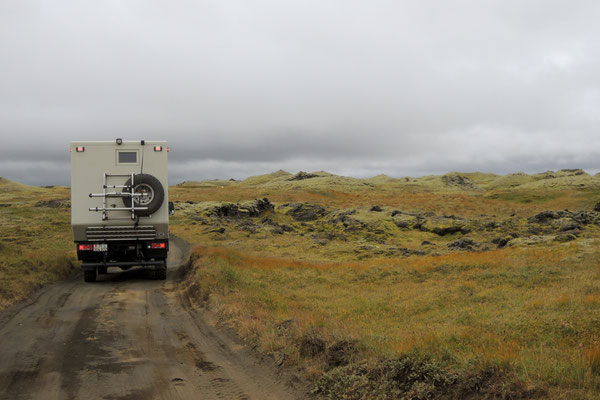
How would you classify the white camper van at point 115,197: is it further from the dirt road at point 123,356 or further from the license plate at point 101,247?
the dirt road at point 123,356

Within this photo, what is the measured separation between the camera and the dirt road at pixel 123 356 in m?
6.63

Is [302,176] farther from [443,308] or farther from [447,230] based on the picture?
[443,308]

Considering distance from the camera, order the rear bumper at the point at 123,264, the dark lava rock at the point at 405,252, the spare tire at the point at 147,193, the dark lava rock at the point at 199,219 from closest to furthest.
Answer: the spare tire at the point at 147,193
the rear bumper at the point at 123,264
the dark lava rock at the point at 405,252
the dark lava rock at the point at 199,219

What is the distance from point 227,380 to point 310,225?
4493 centimetres

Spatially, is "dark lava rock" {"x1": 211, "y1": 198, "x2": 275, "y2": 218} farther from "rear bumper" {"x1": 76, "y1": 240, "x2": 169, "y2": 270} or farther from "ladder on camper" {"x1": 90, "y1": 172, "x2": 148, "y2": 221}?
"ladder on camper" {"x1": 90, "y1": 172, "x2": 148, "y2": 221}

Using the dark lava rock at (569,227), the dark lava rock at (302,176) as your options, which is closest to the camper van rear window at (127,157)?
the dark lava rock at (569,227)

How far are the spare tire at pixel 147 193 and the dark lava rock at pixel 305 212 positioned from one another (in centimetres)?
4229

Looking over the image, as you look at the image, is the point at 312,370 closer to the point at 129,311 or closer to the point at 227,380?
the point at 227,380

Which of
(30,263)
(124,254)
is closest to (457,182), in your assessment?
(124,254)

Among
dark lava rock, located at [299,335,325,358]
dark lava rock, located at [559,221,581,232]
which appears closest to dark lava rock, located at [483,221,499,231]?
dark lava rock, located at [559,221,581,232]

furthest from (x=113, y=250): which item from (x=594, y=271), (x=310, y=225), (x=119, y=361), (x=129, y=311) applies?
(x=310, y=225)

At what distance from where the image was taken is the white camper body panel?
52.3ft

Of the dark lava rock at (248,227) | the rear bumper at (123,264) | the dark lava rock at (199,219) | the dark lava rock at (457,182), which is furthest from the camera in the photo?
the dark lava rock at (457,182)

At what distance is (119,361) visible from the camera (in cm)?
780
